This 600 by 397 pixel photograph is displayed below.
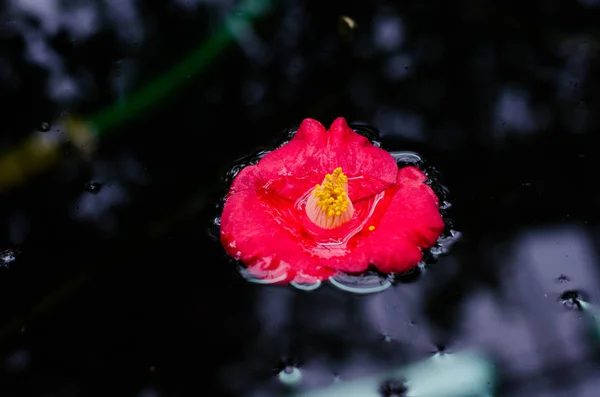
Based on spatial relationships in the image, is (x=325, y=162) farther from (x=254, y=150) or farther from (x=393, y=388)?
(x=393, y=388)

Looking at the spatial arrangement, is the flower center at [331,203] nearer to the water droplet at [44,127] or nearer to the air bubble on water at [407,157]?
the air bubble on water at [407,157]

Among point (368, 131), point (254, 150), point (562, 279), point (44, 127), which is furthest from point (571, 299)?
point (44, 127)

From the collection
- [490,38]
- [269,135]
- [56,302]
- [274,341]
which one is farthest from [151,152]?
[490,38]

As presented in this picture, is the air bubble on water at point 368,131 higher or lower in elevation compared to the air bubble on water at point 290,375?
higher

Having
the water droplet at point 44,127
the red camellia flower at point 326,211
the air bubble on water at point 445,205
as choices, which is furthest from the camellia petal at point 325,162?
the water droplet at point 44,127

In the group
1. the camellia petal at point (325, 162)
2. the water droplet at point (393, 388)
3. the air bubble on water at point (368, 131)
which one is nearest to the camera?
the water droplet at point (393, 388)
